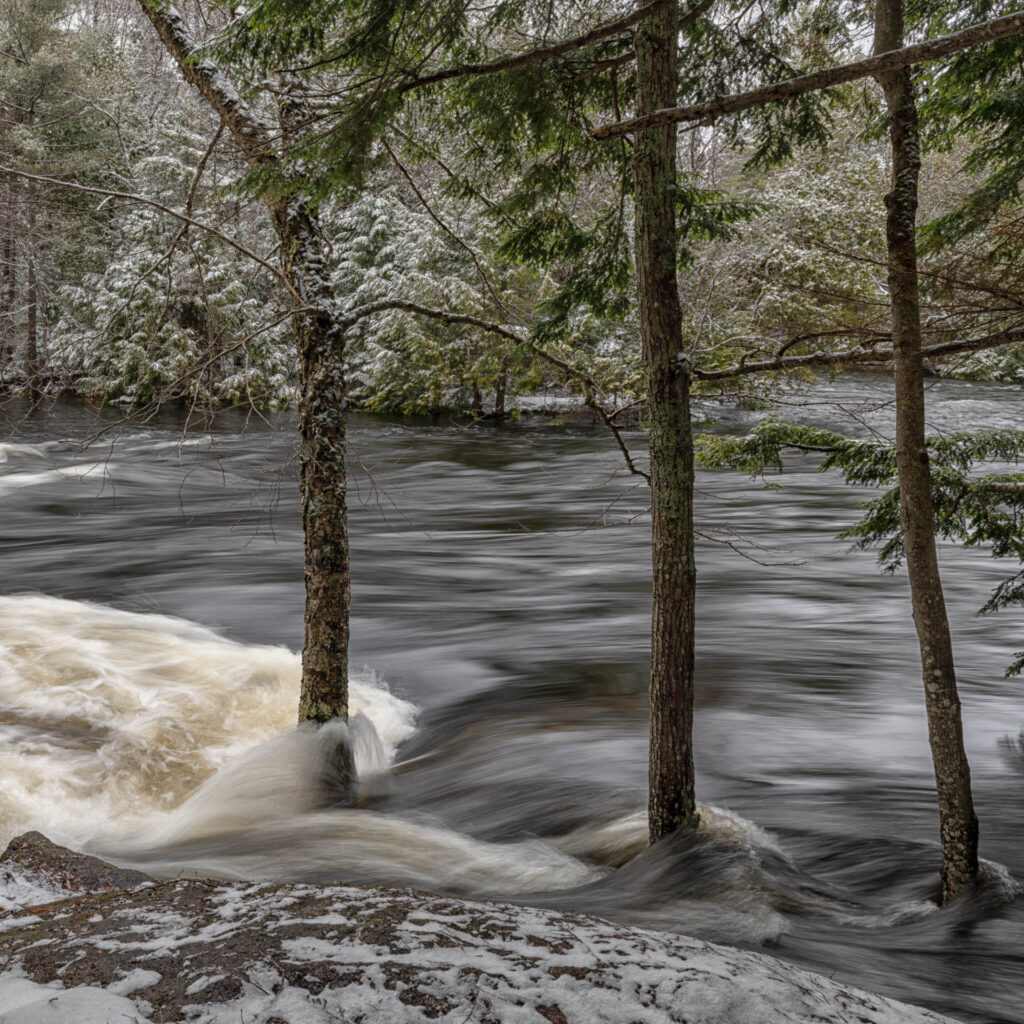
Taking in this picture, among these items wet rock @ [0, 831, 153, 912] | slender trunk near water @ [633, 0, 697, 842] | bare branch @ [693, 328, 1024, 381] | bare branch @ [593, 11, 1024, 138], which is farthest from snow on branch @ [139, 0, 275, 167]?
wet rock @ [0, 831, 153, 912]

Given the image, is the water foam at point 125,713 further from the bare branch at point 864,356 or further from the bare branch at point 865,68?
the bare branch at point 865,68

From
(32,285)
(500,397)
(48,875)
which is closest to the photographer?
(48,875)

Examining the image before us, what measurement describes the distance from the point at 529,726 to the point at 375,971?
490 cm

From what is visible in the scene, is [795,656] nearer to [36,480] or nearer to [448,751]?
[448,751]

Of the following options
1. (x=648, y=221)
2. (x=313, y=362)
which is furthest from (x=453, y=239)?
(x=648, y=221)

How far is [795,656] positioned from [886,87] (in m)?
6.01

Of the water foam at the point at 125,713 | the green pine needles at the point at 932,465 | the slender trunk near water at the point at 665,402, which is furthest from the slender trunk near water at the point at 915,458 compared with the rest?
the water foam at the point at 125,713

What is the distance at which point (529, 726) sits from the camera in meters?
7.34

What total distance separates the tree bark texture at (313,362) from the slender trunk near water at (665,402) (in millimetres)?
1995

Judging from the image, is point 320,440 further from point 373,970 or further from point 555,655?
point 555,655

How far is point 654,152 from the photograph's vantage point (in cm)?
419

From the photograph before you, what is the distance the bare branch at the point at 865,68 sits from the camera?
2752mm

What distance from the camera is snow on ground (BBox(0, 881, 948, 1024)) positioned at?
2.31 m

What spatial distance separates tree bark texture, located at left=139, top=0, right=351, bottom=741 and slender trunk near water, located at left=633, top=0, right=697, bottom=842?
200cm
